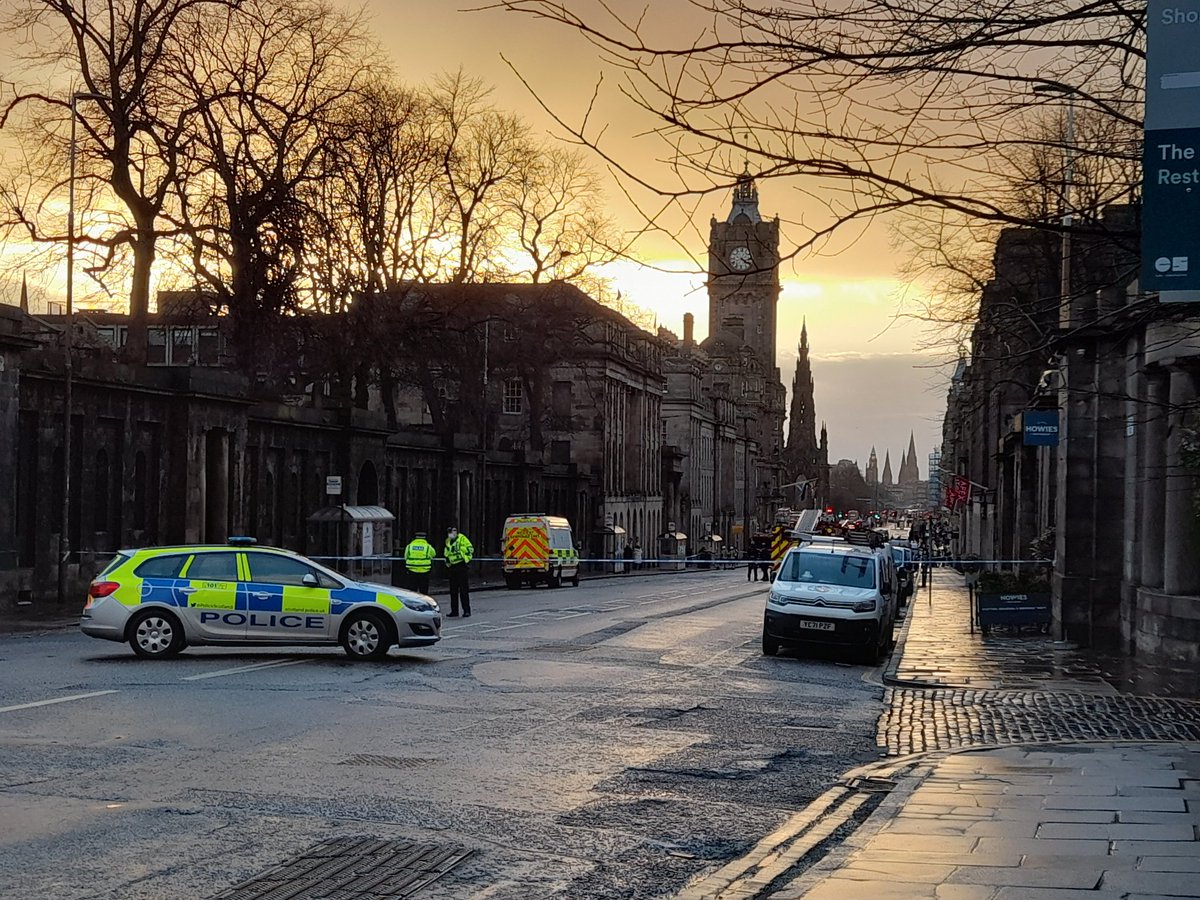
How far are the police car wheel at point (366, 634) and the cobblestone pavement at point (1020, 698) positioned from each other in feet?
20.9

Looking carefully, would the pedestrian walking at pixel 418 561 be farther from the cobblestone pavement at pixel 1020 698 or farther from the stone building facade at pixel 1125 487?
the stone building facade at pixel 1125 487

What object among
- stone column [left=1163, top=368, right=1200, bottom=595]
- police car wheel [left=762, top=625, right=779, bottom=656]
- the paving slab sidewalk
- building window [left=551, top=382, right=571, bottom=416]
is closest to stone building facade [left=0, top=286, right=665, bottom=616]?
police car wheel [left=762, top=625, right=779, bottom=656]

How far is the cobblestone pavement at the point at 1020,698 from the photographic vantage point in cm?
1545

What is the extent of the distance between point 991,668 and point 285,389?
41.5m

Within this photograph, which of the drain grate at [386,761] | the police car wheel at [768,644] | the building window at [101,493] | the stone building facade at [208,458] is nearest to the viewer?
the drain grate at [386,761]

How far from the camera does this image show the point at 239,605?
2023cm

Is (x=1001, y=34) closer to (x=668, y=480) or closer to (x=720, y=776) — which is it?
(x=720, y=776)

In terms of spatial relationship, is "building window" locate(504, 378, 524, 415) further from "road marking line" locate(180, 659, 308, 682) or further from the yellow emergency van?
"road marking line" locate(180, 659, 308, 682)

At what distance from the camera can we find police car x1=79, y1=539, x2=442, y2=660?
19969 millimetres

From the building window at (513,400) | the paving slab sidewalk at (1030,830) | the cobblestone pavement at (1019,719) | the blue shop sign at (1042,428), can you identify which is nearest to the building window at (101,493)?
the blue shop sign at (1042,428)

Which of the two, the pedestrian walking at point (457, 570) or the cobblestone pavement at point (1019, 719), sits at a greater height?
the pedestrian walking at point (457, 570)

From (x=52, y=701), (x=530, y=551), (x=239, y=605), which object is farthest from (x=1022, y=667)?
(x=530, y=551)

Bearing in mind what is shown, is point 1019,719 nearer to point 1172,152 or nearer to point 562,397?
point 1172,152

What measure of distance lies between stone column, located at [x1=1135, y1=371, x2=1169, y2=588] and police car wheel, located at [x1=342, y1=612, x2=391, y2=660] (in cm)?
1168
